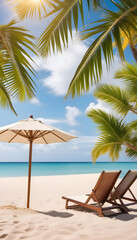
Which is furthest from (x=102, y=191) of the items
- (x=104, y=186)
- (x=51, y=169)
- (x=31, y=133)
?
(x=51, y=169)

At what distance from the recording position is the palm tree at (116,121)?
7102mm

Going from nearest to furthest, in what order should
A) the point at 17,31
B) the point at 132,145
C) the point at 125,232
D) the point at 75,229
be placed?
the point at 125,232 → the point at 75,229 → the point at 17,31 → the point at 132,145

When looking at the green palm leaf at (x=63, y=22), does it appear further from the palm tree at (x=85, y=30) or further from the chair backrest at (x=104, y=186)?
the chair backrest at (x=104, y=186)

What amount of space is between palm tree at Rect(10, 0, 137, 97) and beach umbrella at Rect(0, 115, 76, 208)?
1239mm

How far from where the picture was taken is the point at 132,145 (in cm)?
726

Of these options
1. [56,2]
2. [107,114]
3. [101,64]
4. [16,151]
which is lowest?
[16,151]

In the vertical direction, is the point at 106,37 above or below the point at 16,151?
above

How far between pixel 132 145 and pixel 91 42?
407 centimetres

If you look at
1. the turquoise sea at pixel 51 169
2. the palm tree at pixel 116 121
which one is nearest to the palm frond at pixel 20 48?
the palm tree at pixel 116 121

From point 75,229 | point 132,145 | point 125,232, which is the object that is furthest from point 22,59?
point 132,145

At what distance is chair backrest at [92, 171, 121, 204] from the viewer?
15.1 ft

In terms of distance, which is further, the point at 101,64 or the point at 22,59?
the point at 22,59

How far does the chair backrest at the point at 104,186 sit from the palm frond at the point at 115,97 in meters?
2.86

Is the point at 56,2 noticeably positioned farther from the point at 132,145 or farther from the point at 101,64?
the point at 132,145
